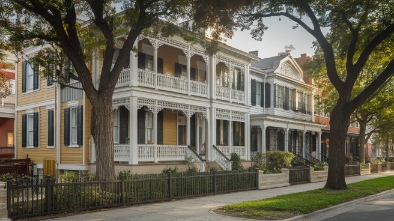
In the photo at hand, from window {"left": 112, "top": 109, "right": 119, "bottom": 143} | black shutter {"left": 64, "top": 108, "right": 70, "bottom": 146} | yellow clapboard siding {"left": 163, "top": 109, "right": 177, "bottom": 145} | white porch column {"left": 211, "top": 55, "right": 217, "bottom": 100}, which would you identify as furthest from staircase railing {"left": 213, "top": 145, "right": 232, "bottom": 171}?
black shutter {"left": 64, "top": 108, "right": 70, "bottom": 146}

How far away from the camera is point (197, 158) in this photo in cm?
2261

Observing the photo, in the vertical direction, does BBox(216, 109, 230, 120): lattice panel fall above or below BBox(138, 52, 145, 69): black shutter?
below

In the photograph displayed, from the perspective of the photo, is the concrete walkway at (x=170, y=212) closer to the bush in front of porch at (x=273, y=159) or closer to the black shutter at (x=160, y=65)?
the black shutter at (x=160, y=65)

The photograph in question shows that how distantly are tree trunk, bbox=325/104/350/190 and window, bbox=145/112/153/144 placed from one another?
9510 millimetres

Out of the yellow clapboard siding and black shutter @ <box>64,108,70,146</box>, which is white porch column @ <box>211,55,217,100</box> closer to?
the yellow clapboard siding

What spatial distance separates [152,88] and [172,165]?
13.7ft

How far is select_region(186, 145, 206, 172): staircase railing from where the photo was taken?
2220cm

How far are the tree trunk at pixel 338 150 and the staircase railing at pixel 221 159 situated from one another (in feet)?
21.0

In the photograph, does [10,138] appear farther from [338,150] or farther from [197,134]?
[338,150]

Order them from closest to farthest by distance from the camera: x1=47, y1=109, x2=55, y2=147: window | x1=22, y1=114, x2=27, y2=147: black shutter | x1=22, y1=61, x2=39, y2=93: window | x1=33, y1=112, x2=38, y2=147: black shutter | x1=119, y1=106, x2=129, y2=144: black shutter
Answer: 1. x1=119, y1=106, x2=129, y2=144: black shutter
2. x1=47, y1=109, x2=55, y2=147: window
3. x1=33, y1=112, x2=38, y2=147: black shutter
4. x1=22, y1=61, x2=39, y2=93: window
5. x1=22, y1=114, x2=27, y2=147: black shutter

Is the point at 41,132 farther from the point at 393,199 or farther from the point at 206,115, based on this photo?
the point at 393,199

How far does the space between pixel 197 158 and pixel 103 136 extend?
9.61m

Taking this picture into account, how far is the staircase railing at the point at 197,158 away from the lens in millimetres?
22203

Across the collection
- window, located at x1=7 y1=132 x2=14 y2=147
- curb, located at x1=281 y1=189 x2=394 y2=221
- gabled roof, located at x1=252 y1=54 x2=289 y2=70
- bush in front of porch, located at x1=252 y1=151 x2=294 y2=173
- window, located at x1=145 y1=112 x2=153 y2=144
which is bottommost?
curb, located at x1=281 y1=189 x2=394 y2=221
